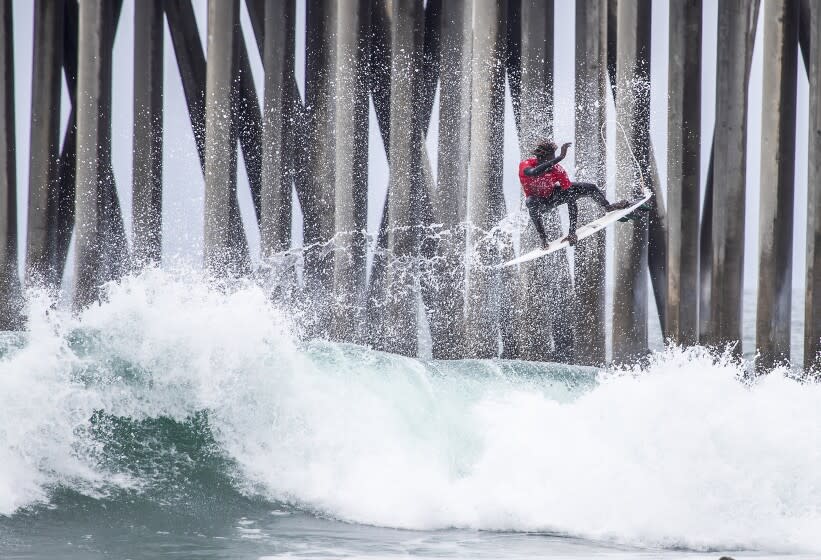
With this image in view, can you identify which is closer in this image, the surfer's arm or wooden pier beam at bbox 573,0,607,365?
the surfer's arm

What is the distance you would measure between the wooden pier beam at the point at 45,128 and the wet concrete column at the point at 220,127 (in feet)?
6.69

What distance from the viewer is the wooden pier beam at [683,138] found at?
372 inches

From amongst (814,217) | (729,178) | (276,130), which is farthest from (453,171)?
(814,217)

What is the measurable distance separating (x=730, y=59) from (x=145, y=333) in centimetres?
572

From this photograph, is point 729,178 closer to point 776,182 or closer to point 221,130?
point 776,182

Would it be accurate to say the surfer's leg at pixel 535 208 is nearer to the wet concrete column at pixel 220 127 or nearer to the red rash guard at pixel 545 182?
the red rash guard at pixel 545 182

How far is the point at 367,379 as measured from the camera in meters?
7.86

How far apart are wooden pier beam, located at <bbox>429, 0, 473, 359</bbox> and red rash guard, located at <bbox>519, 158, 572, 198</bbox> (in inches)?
23.3

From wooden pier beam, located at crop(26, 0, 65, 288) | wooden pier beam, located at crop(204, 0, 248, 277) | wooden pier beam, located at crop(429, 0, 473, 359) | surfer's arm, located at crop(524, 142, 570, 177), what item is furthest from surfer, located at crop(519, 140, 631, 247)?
wooden pier beam, located at crop(26, 0, 65, 288)

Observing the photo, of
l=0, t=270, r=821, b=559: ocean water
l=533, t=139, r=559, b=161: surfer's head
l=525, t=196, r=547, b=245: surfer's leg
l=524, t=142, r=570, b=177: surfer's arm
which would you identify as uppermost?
l=533, t=139, r=559, b=161: surfer's head

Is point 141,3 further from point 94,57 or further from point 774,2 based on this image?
point 774,2

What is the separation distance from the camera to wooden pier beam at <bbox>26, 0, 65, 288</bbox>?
1083 cm

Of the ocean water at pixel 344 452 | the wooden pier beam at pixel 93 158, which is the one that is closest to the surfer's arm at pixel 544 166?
the ocean water at pixel 344 452

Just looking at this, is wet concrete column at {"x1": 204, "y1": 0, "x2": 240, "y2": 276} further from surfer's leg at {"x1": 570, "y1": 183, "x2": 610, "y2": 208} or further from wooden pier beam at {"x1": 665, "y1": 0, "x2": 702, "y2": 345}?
wooden pier beam at {"x1": 665, "y1": 0, "x2": 702, "y2": 345}
